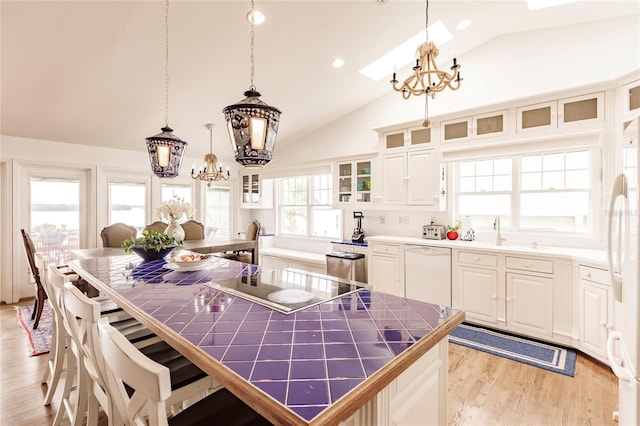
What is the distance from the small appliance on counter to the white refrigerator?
96.1 inches

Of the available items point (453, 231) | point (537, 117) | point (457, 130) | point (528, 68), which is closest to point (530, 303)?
point (453, 231)

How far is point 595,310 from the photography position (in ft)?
8.51

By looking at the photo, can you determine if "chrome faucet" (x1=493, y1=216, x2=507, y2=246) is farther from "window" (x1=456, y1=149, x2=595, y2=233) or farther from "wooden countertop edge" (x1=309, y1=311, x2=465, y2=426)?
"wooden countertop edge" (x1=309, y1=311, x2=465, y2=426)

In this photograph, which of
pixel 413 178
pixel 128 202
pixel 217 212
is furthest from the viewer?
pixel 217 212

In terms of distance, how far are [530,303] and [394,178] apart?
2113 mm

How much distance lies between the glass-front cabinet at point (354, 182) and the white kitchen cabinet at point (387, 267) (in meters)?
0.81

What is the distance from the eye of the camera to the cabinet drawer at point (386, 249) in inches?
158

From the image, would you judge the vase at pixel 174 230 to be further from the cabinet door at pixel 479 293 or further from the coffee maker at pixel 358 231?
the cabinet door at pixel 479 293

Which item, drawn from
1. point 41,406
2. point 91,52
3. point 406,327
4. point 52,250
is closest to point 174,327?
point 406,327

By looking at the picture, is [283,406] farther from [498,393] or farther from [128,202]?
[128,202]

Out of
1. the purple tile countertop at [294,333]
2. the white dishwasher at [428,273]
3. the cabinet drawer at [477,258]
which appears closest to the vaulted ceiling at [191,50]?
the purple tile countertop at [294,333]

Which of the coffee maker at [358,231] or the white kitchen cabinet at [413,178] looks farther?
the coffee maker at [358,231]

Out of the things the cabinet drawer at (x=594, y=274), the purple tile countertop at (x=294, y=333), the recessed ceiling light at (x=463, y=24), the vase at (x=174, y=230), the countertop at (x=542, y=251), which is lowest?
the cabinet drawer at (x=594, y=274)

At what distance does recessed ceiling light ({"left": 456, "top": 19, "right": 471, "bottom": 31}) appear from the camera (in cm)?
338
